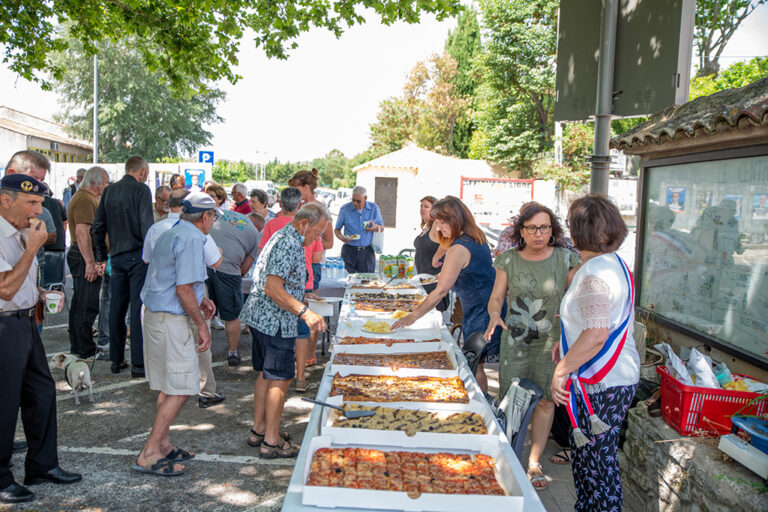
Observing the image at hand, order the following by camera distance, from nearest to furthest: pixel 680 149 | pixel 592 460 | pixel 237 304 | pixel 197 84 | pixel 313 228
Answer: pixel 592 460 < pixel 313 228 < pixel 680 149 < pixel 237 304 < pixel 197 84

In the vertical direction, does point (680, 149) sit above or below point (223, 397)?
above

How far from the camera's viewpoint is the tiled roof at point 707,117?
133 inches

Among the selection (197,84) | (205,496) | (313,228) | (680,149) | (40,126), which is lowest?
(205,496)

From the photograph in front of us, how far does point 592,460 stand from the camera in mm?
2871

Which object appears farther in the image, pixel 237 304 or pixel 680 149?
pixel 237 304

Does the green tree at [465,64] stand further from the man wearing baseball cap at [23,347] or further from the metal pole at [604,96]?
the man wearing baseball cap at [23,347]

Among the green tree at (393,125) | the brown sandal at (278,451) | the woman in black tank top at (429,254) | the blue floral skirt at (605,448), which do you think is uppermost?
the green tree at (393,125)

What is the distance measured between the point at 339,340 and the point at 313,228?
0.79m

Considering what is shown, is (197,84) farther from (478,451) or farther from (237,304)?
Answer: (478,451)

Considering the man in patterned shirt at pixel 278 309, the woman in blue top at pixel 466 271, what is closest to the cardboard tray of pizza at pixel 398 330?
the woman in blue top at pixel 466 271

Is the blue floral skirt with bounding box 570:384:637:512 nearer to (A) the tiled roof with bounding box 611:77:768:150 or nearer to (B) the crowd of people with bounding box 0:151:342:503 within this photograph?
(B) the crowd of people with bounding box 0:151:342:503

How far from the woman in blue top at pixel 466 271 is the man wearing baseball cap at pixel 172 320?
148 centimetres

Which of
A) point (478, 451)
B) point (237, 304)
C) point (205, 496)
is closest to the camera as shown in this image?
point (478, 451)

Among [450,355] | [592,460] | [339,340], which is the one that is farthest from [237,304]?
[592,460]
